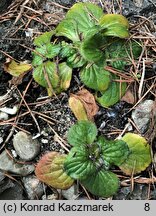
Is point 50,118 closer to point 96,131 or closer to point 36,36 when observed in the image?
point 96,131

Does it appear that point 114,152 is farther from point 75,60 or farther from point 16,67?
point 16,67

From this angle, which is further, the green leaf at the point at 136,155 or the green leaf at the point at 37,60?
the green leaf at the point at 37,60

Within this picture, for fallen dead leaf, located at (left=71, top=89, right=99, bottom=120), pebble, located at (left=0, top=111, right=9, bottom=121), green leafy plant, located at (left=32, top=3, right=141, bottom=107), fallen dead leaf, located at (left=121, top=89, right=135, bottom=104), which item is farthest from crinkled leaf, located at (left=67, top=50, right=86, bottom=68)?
pebble, located at (left=0, top=111, right=9, bottom=121)

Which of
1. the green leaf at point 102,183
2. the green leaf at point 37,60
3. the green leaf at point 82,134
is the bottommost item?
the green leaf at point 102,183

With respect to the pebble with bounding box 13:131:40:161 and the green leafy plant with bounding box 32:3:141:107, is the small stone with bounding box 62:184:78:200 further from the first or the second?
the green leafy plant with bounding box 32:3:141:107

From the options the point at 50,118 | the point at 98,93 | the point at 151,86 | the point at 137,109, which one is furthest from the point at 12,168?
the point at 151,86

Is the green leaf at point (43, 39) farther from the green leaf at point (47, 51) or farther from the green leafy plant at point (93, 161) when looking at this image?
the green leafy plant at point (93, 161)

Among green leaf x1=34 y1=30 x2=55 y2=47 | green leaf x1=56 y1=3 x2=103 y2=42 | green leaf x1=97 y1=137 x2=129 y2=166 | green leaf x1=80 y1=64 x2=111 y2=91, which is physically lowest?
green leaf x1=97 y1=137 x2=129 y2=166

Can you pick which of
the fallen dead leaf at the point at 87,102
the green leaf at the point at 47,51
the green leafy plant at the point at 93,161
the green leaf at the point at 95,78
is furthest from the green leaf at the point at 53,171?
the green leaf at the point at 47,51
